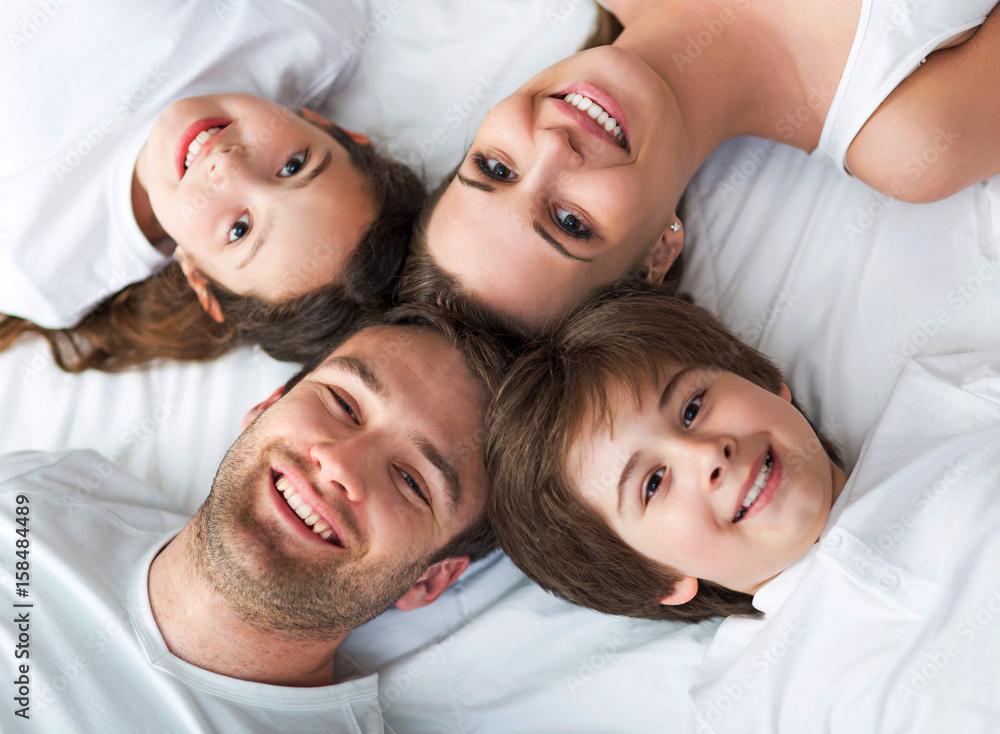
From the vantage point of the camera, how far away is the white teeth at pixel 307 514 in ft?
5.72

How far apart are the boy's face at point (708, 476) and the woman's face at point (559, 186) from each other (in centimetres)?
35

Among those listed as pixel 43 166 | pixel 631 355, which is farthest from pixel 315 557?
pixel 43 166

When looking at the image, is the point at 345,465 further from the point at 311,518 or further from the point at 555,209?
the point at 555,209

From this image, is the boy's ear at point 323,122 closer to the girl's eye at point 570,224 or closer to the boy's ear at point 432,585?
the girl's eye at point 570,224

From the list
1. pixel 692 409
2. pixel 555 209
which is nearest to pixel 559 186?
pixel 555 209

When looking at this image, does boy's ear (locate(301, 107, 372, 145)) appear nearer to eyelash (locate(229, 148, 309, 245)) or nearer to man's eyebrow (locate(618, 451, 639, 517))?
eyelash (locate(229, 148, 309, 245))

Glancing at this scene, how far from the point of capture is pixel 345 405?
1817 millimetres

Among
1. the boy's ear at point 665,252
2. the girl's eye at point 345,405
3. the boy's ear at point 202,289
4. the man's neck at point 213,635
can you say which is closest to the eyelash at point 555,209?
the boy's ear at point 665,252

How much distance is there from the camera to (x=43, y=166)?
7.75 feet

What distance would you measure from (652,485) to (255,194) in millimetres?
1313

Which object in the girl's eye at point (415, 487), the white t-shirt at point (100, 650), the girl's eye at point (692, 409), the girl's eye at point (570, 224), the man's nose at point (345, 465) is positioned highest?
the girl's eye at point (570, 224)

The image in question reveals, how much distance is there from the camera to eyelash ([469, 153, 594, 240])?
6.01 feet

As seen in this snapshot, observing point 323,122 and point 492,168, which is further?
point 323,122

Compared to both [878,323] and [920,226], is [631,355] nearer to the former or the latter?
[878,323]
